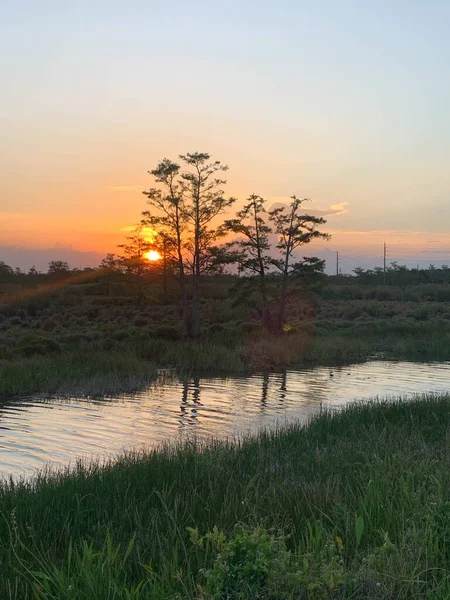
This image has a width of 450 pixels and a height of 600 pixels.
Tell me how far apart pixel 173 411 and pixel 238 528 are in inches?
535

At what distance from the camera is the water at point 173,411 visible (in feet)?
45.2

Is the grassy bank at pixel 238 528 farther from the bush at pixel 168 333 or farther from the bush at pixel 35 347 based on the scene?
the bush at pixel 168 333

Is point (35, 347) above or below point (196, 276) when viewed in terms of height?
below

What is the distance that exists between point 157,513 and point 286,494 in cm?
142

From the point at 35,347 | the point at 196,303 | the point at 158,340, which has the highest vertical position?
the point at 196,303

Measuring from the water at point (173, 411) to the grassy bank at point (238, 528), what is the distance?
4.62 metres

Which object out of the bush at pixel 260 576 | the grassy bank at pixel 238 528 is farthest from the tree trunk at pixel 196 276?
the bush at pixel 260 576

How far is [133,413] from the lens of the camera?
59.3 feet

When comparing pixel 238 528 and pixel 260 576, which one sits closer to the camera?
pixel 260 576

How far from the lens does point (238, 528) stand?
5121 mm

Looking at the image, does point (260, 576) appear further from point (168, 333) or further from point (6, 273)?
point (6, 273)

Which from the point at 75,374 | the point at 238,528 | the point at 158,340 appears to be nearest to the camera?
the point at 238,528

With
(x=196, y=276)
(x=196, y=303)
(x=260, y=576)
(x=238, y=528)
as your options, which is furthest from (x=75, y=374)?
(x=260, y=576)

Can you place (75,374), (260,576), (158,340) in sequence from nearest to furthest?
(260,576) < (75,374) < (158,340)
